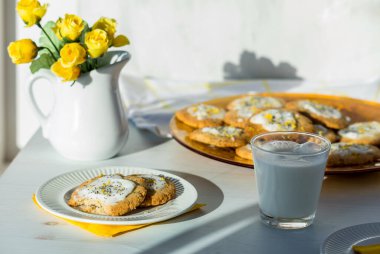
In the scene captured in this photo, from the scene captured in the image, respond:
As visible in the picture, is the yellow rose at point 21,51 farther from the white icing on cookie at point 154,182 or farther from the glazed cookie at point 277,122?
the glazed cookie at point 277,122

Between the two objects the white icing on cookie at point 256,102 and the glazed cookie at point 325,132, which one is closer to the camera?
the glazed cookie at point 325,132

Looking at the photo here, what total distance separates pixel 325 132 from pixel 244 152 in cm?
25

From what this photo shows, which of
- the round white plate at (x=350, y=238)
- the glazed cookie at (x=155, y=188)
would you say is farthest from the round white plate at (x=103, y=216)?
the round white plate at (x=350, y=238)

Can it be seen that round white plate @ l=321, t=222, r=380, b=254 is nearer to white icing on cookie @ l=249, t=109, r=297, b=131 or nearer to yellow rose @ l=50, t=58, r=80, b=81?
white icing on cookie @ l=249, t=109, r=297, b=131

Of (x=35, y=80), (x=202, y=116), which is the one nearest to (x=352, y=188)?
(x=202, y=116)

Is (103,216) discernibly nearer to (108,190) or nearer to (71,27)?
(108,190)

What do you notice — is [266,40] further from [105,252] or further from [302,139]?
[105,252]

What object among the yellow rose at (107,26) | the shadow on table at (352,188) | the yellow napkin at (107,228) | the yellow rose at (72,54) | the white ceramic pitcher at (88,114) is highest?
the yellow rose at (107,26)

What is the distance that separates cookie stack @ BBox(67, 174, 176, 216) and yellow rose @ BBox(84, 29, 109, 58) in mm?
264

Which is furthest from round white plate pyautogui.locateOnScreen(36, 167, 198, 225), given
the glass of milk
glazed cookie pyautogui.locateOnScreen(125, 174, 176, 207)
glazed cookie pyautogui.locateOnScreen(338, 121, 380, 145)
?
glazed cookie pyautogui.locateOnScreen(338, 121, 380, 145)

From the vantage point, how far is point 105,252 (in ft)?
3.13

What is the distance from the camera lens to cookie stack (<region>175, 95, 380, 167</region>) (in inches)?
50.3

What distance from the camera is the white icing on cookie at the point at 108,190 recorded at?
1027mm

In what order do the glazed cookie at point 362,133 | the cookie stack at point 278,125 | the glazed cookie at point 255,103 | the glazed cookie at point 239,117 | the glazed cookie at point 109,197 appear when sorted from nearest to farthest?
1. the glazed cookie at point 109,197
2. the cookie stack at point 278,125
3. the glazed cookie at point 362,133
4. the glazed cookie at point 239,117
5. the glazed cookie at point 255,103
